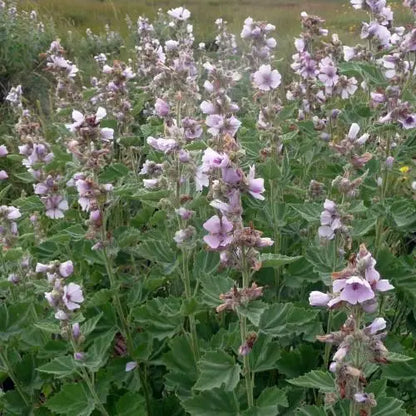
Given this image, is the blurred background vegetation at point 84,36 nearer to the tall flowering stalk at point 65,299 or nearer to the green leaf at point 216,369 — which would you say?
the tall flowering stalk at point 65,299

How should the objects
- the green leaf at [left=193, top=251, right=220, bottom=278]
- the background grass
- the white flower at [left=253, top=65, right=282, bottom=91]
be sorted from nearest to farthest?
the green leaf at [left=193, top=251, right=220, bottom=278]
the white flower at [left=253, top=65, right=282, bottom=91]
the background grass

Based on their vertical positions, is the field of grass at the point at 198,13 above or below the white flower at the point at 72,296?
below

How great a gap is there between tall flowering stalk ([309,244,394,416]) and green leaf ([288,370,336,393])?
82 mm

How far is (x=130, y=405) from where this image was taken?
2.29 m

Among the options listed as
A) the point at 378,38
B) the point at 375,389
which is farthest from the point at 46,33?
the point at 375,389

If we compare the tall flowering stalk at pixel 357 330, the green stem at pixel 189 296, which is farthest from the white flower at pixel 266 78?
the tall flowering stalk at pixel 357 330

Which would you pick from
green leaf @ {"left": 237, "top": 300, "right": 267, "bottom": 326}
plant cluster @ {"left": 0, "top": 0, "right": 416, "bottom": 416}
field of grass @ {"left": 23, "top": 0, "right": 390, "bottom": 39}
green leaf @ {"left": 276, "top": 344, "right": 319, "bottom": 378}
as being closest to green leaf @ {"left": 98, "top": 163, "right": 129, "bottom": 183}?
plant cluster @ {"left": 0, "top": 0, "right": 416, "bottom": 416}

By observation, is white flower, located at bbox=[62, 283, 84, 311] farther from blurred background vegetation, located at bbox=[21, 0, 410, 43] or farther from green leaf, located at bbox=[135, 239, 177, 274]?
blurred background vegetation, located at bbox=[21, 0, 410, 43]

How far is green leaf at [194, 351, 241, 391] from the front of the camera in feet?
6.28

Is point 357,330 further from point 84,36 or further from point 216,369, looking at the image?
point 84,36

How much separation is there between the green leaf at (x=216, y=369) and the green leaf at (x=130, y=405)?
40cm

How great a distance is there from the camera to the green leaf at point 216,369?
6.28 feet

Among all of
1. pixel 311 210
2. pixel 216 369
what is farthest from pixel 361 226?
pixel 216 369

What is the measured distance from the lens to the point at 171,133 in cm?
223
